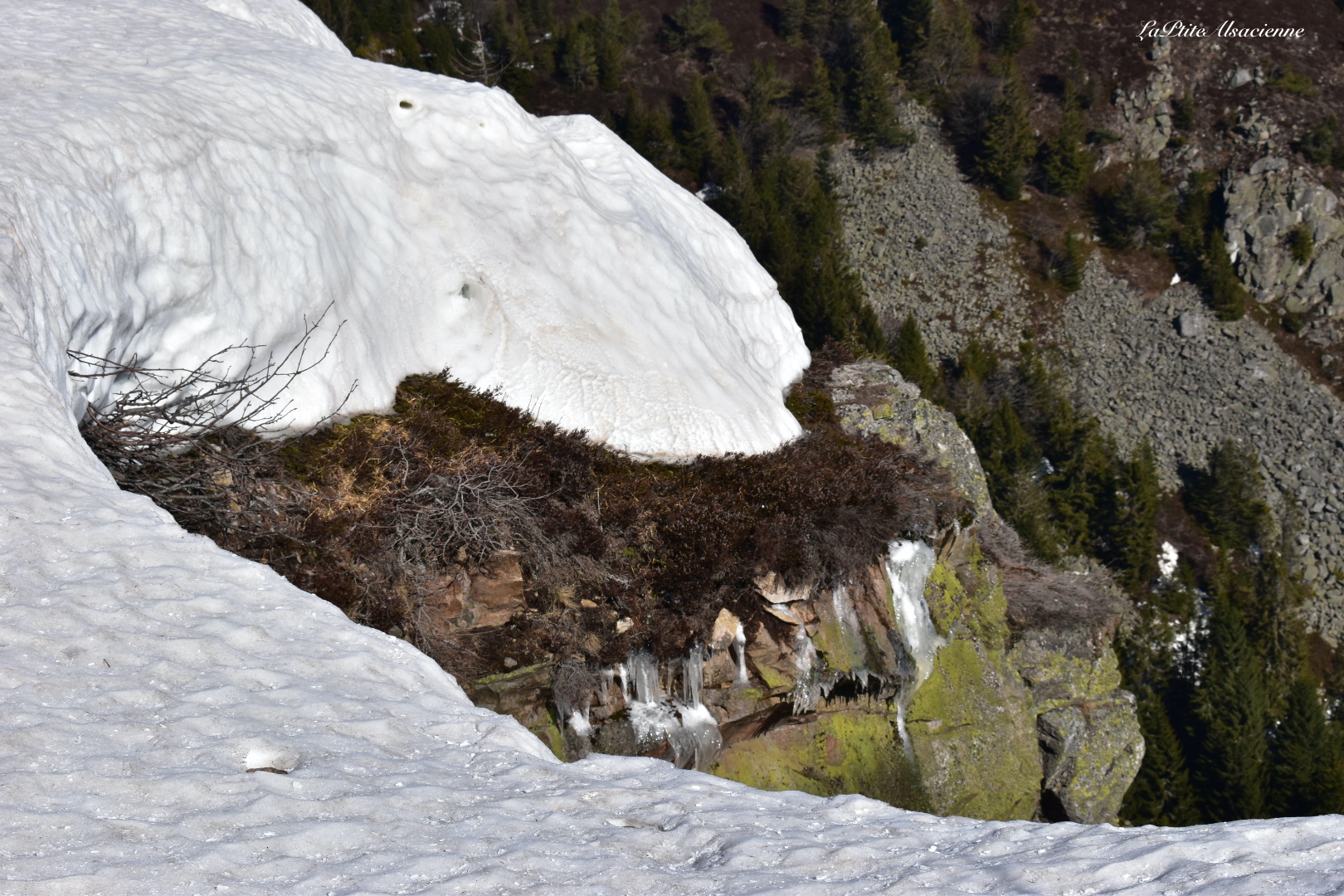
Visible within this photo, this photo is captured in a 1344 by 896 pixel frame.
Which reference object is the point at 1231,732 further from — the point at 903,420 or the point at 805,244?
the point at 903,420

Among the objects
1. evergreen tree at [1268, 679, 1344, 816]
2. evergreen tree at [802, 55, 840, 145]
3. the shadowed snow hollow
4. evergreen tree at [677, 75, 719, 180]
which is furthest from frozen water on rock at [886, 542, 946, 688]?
evergreen tree at [802, 55, 840, 145]

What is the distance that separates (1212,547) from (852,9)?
39.0 meters

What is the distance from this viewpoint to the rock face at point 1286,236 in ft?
179

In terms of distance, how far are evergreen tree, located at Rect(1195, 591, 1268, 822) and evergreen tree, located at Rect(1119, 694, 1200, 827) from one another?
856 millimetres

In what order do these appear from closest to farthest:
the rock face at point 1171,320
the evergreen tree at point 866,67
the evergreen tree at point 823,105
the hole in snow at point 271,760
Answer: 1. the hole in snow at point 271,760
2. the rock face at point 1171,320
3. the evergreen tree at point 823,105
4. the evergreen tree at point 866,67

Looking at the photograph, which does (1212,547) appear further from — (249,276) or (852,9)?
(249,276)

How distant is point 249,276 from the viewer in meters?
8.55

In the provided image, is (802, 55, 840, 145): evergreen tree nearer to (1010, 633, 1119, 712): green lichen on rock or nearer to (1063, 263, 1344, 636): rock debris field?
(1063, 263, 1344, 636): rock debris field

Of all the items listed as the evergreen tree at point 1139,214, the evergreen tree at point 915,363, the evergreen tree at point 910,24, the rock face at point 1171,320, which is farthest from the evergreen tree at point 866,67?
the evergreen tree at point 915,363

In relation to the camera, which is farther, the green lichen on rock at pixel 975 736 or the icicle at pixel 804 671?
the green lichen on rock at pixel 975 736

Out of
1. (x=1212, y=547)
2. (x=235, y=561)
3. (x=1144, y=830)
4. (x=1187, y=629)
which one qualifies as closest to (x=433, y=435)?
(x=235, y=561)

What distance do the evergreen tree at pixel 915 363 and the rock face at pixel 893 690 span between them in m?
24.1

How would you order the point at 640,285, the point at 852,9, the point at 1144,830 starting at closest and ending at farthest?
the point at 1144,830, the point at 640,285, the point at 852,9

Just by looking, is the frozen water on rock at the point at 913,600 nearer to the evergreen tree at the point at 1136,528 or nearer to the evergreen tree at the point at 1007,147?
the evergreen tree at the point at 1136,528
